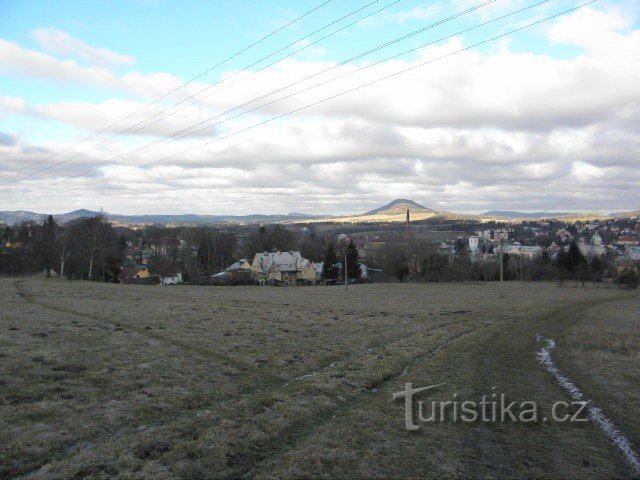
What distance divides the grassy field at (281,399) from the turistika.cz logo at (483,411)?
0.98 feet

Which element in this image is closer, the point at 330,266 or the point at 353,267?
the point at 353,267

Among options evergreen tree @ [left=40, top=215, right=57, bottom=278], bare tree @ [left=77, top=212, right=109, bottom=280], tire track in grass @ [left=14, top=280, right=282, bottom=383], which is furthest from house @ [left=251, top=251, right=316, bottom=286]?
tire track in grass @ [left=14, top=280, right=282, bottom=383]

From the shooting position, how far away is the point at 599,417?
9.76 meters

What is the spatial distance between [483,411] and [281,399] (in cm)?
453

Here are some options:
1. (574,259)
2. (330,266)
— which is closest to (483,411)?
(574,259)

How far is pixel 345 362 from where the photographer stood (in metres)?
14.8

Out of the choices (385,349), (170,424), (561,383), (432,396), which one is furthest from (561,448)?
(385,349)

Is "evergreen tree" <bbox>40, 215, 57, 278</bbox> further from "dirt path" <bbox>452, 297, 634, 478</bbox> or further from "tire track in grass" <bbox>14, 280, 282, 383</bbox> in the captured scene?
"dirt path" <bbox>452, 297, 634, 478</bbox>

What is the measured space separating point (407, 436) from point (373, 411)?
4.70 ft

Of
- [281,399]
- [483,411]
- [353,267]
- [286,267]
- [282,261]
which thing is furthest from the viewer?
[282,261]

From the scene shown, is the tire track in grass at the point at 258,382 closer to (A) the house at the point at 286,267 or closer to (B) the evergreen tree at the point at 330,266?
(B) the evergreen tree at the point at 330,266

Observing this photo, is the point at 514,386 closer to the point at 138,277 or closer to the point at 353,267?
the point at 353,267

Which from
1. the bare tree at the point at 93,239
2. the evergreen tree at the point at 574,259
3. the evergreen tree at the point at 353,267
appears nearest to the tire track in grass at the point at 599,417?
the bare tree at the point at 93,239

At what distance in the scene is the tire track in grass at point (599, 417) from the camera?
776cm
